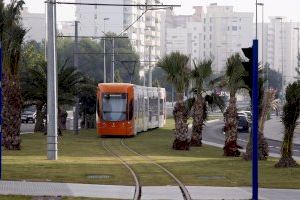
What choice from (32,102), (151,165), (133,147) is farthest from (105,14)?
(151,165)

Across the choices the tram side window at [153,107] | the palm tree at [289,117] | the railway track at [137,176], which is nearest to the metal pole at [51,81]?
the railway track at [137,176]

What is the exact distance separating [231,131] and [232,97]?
140cm

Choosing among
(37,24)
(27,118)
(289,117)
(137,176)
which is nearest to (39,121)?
(289,117)

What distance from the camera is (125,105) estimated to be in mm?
48250

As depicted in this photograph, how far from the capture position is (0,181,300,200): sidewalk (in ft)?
57.7

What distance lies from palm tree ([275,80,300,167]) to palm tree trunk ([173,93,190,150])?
36.8ft

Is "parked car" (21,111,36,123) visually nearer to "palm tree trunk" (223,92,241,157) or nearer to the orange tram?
the orange tram

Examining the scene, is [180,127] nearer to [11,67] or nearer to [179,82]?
[179,82]

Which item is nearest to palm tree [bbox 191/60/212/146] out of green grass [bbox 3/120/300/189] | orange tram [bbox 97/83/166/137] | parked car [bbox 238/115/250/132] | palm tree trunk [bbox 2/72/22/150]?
green grass [bbox 3/120/300/189]

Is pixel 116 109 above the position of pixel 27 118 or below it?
above

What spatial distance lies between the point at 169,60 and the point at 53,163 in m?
12.0

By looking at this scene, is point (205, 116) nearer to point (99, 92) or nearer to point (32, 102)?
point (99, 92)

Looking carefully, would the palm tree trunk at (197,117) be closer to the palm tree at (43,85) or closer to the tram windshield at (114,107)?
the tram windshield at (114,107)

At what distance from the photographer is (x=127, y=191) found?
728 inches
